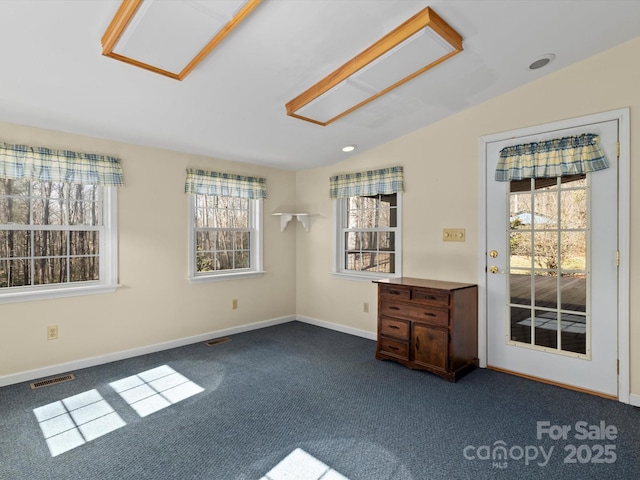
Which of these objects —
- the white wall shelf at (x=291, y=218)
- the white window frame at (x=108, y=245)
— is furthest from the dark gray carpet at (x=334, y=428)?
the white wall shelf at (x=291, y=218)

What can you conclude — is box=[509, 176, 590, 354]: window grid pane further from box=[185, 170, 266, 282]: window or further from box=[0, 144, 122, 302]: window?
box=[0, 144, 122, 302]: window

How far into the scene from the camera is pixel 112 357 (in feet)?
11.3

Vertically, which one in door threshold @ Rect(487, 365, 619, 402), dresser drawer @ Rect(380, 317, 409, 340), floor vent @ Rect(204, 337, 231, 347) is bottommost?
floor vent @ Rect(204, 337, 231, 347)

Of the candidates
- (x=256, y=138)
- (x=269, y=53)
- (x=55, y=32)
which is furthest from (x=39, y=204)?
(x=269, y=53)

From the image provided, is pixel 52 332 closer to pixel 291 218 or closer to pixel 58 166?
pixel 58 166

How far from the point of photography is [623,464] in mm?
1910

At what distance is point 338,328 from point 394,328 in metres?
1.32

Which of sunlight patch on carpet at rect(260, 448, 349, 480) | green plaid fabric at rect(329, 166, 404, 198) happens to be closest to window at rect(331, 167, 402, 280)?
green plaid fabric at rect(329, 166, 404, 198)

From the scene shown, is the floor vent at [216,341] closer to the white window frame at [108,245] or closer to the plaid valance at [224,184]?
the white window frame at [108,245]

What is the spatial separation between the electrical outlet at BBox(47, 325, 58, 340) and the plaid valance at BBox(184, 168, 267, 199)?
5.95 ft

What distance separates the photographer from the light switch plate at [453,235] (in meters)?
3.46

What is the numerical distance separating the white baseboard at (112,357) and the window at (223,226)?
0.68 metres

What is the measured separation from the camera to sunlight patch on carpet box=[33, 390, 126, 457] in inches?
83.7

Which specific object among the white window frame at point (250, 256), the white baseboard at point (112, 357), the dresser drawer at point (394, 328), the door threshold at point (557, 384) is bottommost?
the door threshold at point (557, 384)
